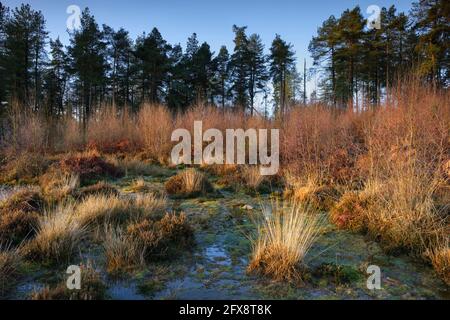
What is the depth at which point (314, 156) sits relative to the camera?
7734 mm

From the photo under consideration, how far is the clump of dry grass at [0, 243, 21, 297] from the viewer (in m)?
3.02

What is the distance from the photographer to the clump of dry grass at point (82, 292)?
271 cm

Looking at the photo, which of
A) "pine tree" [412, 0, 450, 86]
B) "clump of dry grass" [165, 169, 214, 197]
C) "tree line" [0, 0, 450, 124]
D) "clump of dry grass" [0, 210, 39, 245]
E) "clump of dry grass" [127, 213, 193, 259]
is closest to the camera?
"clump of dry grass" [127, 213, 193, 259]

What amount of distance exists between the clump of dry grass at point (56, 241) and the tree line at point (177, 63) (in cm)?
1631

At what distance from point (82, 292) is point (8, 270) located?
998 mm

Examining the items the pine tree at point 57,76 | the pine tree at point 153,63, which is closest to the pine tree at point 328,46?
the pine tree at point 153,63

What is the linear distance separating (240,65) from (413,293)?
30.3m

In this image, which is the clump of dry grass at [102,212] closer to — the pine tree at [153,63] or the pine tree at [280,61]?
the pine tree at [153,63]

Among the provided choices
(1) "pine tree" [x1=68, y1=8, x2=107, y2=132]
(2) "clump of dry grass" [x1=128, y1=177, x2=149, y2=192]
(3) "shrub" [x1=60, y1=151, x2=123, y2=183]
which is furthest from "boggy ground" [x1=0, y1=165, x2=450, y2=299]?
(1) "pine tree" [x1=68, y1=8, x2=107, y2=132]

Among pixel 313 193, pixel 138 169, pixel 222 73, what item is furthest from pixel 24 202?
pixel 222 73

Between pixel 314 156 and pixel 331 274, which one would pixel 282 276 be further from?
pixel 314 156

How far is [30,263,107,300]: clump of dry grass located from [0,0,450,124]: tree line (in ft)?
57.2

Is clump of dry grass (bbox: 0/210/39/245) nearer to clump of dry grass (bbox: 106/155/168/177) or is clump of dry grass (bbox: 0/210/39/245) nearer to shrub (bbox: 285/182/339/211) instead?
shrub (bbox: 285/182/339/211)

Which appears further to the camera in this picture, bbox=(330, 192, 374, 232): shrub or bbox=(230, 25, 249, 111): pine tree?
bbox=(230, 25, 249, 111): pine tree
